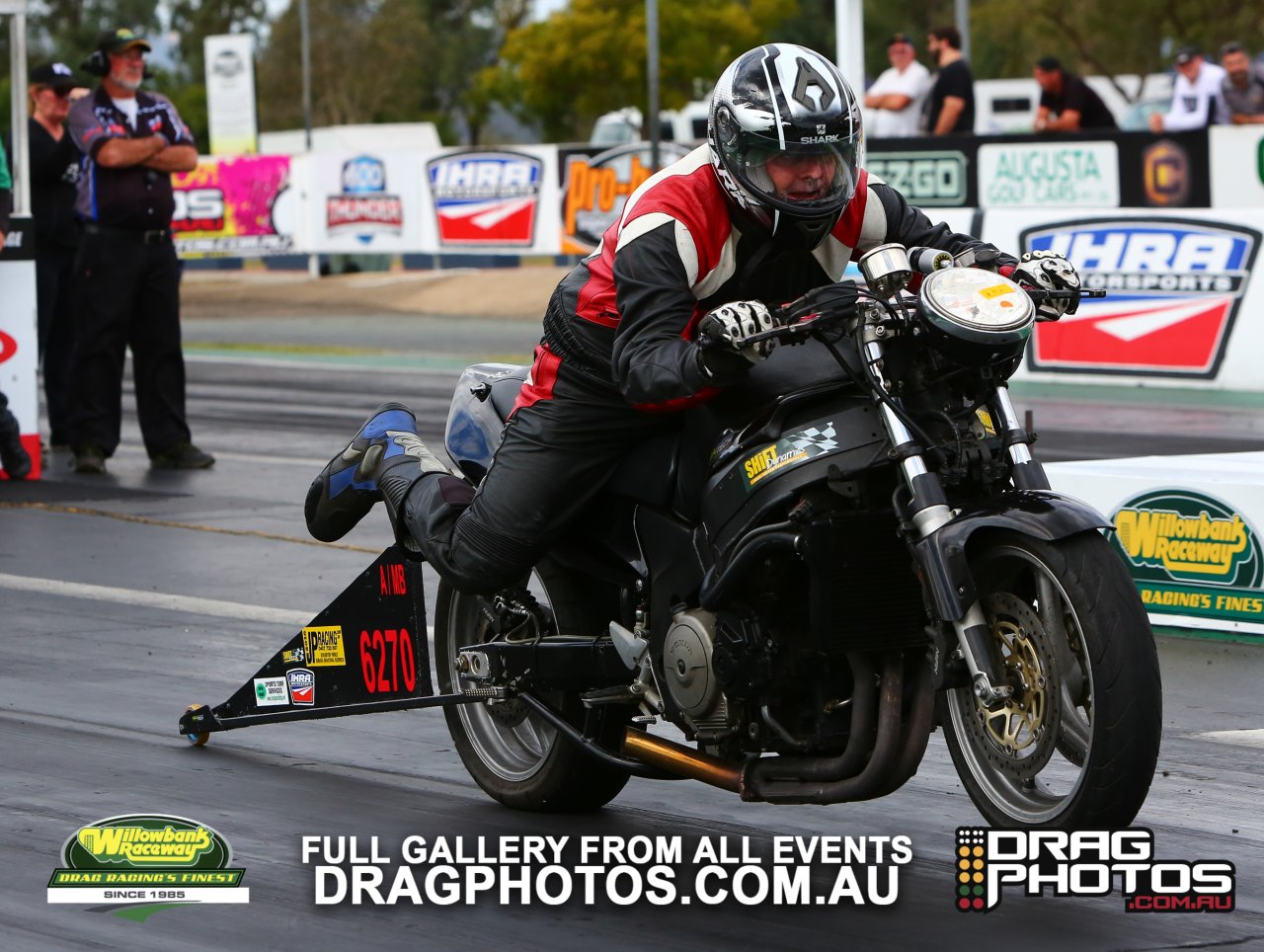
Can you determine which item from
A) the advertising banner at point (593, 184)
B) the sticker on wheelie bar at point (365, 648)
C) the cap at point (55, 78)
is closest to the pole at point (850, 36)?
the advertising banner at point (593, 184)

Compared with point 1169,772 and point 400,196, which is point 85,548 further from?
point 400,196

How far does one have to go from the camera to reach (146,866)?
5.15 m

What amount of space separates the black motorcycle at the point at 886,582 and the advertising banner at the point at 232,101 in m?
36.0

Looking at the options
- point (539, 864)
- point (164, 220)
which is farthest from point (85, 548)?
point (539, 864)

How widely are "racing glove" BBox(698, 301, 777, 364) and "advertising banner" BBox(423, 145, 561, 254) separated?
2439cm

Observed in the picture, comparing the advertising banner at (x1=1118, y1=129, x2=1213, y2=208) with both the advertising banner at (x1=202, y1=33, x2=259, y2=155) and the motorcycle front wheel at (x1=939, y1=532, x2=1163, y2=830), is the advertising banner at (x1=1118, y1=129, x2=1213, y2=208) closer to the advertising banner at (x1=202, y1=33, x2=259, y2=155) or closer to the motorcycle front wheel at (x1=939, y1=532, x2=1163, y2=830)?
the motorcycle front wheel at (x1=939, y1=532, x2=1163, y2=830)

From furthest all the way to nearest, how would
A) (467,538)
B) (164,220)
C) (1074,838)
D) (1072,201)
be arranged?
(1072,201)
(164,220)
(467,538)
(1074,838)

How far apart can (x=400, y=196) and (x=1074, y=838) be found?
27801 millimetres

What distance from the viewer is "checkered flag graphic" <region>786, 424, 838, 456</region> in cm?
479

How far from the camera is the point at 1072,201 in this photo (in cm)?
2000

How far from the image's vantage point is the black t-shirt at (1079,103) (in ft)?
71.9

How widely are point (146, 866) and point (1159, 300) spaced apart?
12.5m

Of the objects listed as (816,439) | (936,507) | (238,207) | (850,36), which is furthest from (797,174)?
(238,207)

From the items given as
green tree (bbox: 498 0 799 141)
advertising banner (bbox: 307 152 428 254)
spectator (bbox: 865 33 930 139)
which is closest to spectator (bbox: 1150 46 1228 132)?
spectator (bbox: 865 33 930 139)
